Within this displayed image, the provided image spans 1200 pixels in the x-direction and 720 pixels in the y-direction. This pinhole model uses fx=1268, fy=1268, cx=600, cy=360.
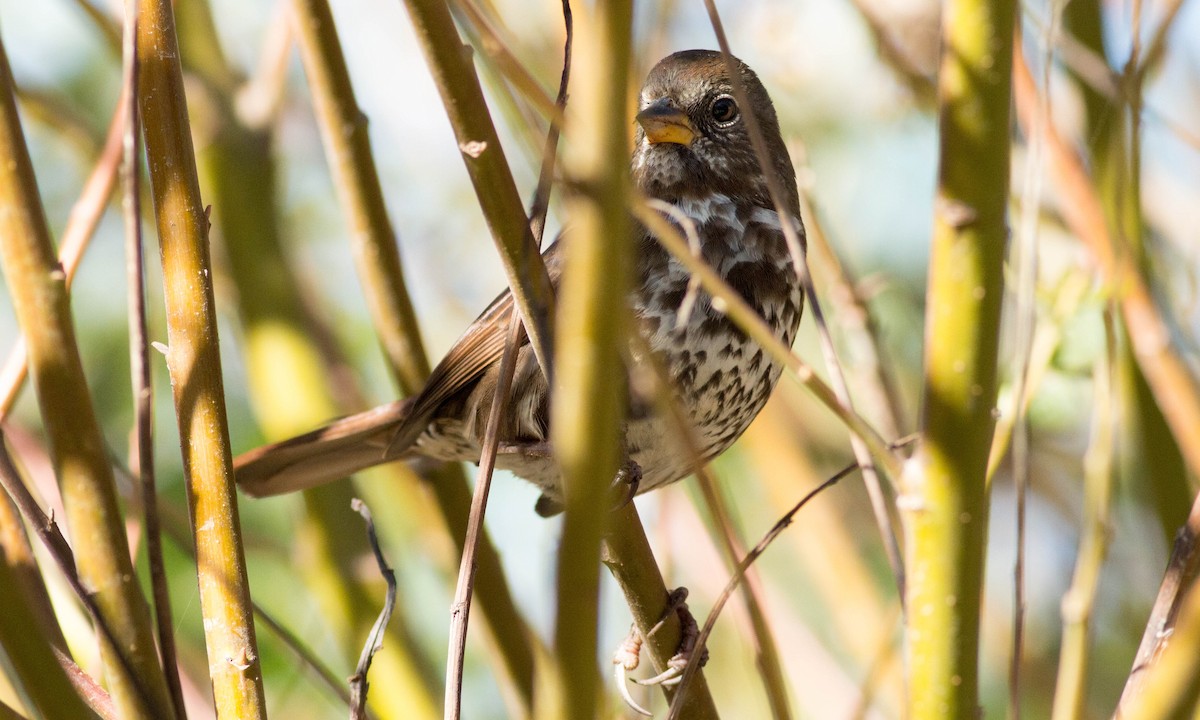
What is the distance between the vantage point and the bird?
265 centimetres

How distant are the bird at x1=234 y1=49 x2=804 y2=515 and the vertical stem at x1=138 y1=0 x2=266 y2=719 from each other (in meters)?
0.96

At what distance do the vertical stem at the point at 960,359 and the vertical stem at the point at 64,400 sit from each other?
1020 mm

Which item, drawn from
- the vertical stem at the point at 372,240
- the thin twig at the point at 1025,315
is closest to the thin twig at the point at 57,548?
the vertical stem at the point at 372,240

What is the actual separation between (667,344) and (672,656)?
Answer: 65 centimetres

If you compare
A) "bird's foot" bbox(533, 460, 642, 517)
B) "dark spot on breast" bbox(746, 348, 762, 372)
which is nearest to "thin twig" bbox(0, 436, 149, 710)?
"bird's foot" bbox(533, 460, 642, 517)

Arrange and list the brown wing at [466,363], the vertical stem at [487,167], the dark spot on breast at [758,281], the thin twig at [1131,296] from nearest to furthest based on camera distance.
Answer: the vertical stem at [487,167] → the thin twig at [1131,296] → the dark spot on breast at [758,281] → the brown wing at [466,363]

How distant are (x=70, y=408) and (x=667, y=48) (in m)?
2.60

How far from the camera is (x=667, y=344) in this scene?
260 centimetres

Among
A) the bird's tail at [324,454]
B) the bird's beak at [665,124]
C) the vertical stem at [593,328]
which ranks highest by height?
the bird's beak at [665,124]

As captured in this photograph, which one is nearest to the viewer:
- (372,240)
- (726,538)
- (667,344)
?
(726,538)

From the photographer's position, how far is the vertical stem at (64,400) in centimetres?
172

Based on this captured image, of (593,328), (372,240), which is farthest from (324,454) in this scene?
(593,328)

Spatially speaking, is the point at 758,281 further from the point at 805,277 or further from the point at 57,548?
the point at 57,548

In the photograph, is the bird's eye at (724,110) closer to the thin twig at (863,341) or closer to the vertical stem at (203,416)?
the thin twig at (863,341)
